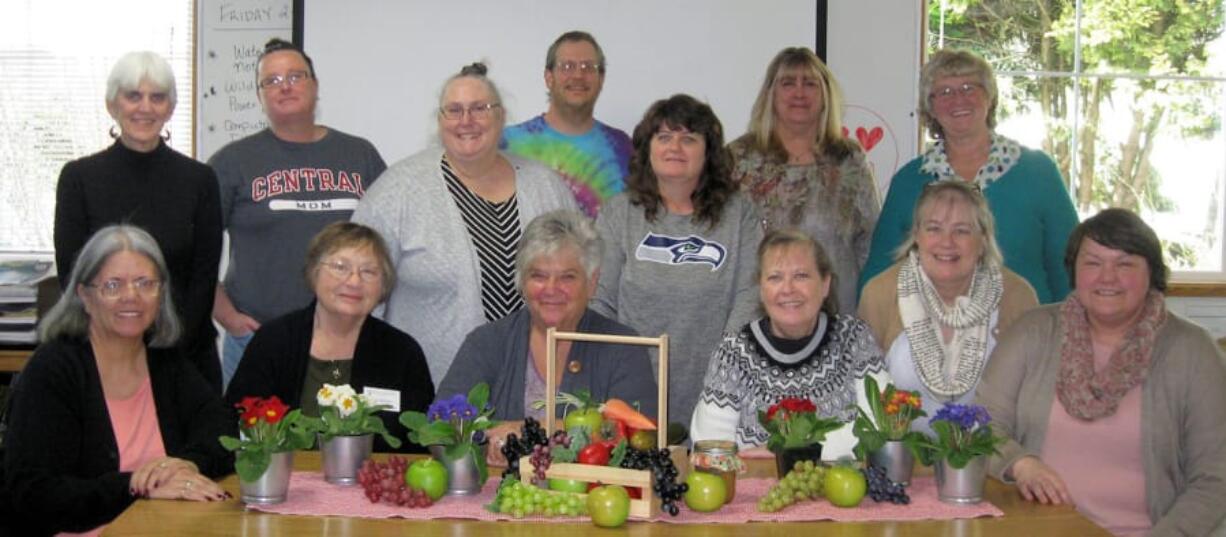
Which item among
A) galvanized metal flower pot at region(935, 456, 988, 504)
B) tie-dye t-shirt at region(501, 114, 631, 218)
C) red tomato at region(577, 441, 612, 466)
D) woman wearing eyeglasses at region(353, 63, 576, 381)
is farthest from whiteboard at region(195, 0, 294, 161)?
galvanized metal flower pot at region(935, 456, 988, 504)

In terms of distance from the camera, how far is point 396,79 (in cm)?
483

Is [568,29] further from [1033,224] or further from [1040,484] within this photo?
[1040,484]

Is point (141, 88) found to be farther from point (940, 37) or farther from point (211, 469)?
point (940, 37)

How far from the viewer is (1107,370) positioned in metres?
2.89

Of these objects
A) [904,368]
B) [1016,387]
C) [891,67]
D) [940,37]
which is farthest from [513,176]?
[940,37]

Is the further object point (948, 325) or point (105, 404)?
point (948, 325)

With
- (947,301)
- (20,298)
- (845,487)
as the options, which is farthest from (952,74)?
(20,298)

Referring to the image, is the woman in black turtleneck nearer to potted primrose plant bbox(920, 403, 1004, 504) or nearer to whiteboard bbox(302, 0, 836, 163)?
whiteboard bbox(302, 0, 836, 163)

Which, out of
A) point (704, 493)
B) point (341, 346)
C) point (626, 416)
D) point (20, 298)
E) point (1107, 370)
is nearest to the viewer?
point (704, 493)

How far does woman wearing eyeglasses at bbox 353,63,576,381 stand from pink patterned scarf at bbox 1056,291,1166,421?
4.77 ft

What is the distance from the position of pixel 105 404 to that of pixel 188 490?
0.50m

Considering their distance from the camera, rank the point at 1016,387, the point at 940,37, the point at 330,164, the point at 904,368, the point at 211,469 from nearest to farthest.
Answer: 1. the point at 211,469
2. the point at 1016,387
3. the point at 904,368
4. the point at 330,164
5. the point at 940,37

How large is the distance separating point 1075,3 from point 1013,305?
8.15 feet

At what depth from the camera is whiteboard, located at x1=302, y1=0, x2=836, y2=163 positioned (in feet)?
15.7
